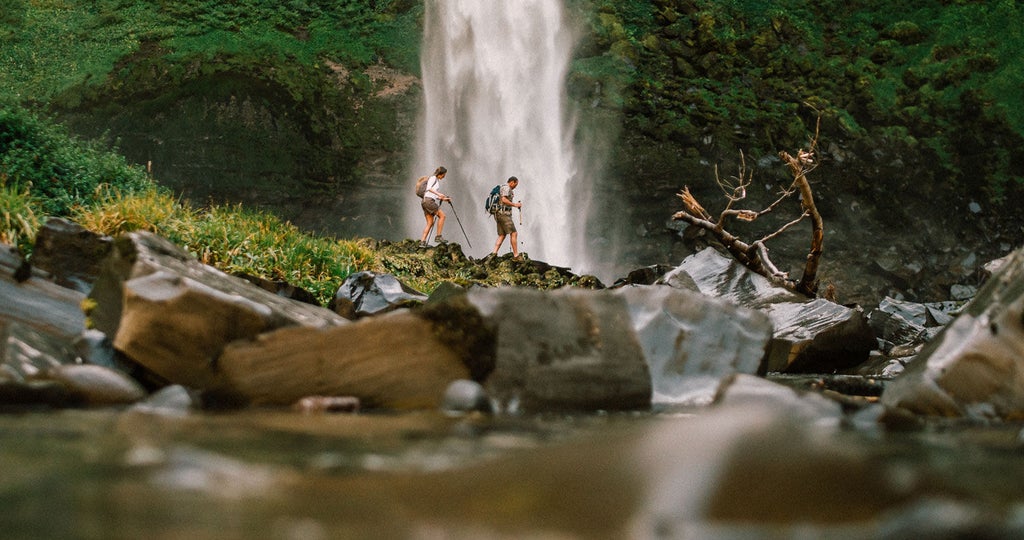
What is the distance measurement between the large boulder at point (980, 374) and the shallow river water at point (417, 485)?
43.3 inches

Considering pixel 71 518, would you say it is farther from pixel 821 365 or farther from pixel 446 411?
pixel 821 365

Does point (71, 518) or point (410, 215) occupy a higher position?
point (71, 518)

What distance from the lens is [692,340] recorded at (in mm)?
4633

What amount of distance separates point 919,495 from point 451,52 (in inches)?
811

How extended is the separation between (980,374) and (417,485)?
321cm

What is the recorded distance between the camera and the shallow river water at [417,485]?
166 cm

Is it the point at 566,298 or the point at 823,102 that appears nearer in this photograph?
the point at 566,298

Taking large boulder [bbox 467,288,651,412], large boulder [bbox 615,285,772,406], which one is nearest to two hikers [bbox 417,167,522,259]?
large boulder [bbox 615,285,772,406]

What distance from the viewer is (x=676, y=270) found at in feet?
32.1

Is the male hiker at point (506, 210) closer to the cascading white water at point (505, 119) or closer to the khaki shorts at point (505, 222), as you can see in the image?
the khaki shorts at point (505, 222)

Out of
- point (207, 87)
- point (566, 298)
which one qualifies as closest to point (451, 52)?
point (207, 87)

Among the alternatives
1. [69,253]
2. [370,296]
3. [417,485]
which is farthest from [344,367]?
[370,296]

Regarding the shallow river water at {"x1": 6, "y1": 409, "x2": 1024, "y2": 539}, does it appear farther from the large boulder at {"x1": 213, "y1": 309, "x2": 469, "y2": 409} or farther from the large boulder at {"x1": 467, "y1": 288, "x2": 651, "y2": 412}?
the large boulder at {"x1": 467, "y1": 288, "x2": 651, "y2": 412}

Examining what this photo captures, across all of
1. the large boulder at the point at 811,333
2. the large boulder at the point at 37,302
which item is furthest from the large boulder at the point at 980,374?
the large boulder at the point at 37,302
